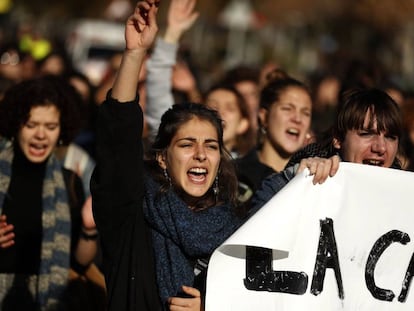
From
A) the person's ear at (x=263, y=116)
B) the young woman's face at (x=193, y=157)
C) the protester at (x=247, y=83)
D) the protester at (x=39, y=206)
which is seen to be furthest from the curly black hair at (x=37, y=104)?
the protester at (x=247, y=83)

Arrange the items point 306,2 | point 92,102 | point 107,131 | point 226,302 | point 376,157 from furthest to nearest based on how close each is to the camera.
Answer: point 306,2, point 92,102, point 376,157, point 226,302, point 107,131

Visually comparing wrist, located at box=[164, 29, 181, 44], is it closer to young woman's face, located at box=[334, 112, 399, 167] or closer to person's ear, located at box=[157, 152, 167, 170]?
person's ear, located at box=[157, 152, 167, 170]

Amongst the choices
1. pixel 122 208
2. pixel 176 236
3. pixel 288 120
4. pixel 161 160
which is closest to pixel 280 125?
pixel 288 120

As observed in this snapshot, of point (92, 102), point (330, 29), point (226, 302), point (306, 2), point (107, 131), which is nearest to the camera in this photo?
point (107, 131)

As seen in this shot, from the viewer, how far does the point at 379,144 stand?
209 inches

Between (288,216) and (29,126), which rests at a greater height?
(29,126)

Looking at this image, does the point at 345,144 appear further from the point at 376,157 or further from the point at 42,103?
the point at 42,103

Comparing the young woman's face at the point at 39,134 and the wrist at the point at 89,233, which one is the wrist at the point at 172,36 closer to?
the young woman's face at the point at 39,134

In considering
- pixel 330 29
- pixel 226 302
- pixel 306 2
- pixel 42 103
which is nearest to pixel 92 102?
pixel 42 103

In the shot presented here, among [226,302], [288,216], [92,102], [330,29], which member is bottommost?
[226,302]

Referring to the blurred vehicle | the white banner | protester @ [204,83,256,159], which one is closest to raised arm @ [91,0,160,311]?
the white banner

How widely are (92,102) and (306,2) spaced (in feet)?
138

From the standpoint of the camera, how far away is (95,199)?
15.6 ft

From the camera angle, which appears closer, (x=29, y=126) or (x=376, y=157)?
(x=376, y=157)
